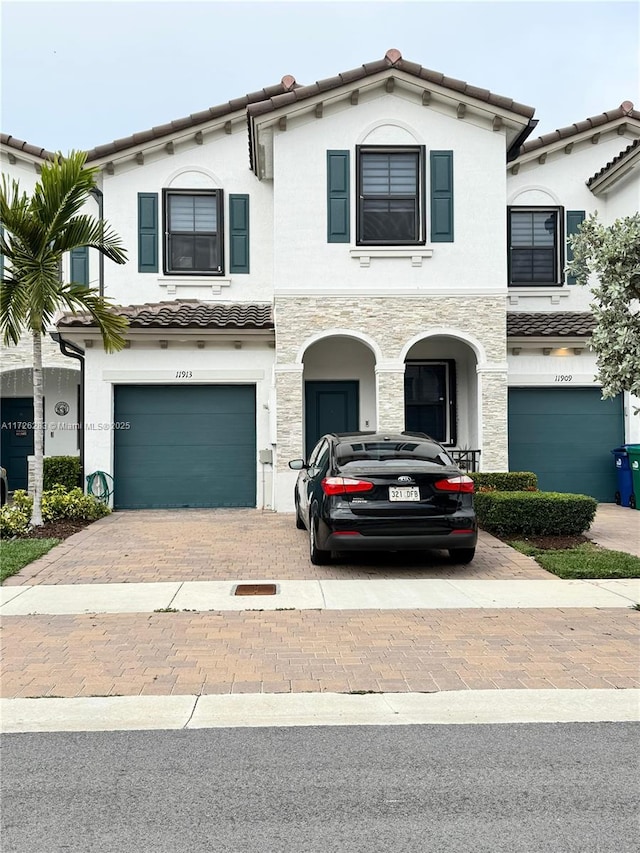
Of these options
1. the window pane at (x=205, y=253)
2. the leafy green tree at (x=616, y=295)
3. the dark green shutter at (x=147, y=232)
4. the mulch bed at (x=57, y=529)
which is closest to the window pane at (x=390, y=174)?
the window pane at (x=205, y=253)

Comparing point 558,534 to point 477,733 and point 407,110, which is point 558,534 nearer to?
point 477,733

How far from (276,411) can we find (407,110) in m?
6.29

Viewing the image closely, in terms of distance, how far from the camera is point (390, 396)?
13.7 meters

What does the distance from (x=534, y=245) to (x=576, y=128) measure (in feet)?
9.18

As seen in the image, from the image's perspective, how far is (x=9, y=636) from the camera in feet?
20.0

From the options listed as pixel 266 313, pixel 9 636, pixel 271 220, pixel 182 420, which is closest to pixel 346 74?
pixel 271 220

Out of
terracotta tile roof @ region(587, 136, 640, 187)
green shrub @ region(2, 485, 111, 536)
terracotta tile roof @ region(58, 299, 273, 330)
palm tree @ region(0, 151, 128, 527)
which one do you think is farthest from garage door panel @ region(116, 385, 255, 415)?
terracotta tile roof @ region(587, 136, 640, 187)

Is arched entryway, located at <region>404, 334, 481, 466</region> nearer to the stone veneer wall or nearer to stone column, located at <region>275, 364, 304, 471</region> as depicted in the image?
the stone veneer wall

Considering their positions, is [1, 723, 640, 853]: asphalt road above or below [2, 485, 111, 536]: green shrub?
below

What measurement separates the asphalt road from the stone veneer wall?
9.58 m

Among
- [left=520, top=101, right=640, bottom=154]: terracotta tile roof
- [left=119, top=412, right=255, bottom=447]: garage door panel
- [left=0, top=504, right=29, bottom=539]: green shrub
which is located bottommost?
[left=0, top=504, right=29, bottom=539]: green shrub

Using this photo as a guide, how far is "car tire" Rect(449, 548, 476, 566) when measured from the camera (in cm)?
876

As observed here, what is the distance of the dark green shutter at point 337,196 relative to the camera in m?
13.5

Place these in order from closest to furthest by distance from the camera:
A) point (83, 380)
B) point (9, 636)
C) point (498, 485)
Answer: point (9, 636), point (498, 485), point (83, 380)
